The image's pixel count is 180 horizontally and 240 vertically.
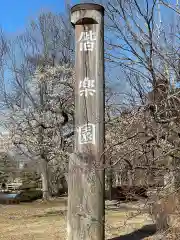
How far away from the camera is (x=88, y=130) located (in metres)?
6.42

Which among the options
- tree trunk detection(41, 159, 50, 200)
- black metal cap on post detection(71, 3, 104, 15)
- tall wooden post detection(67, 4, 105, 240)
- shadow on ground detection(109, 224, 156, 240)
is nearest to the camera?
tall wooden post detection(67, 4, 105, 240)

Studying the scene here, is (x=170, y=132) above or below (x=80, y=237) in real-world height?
above

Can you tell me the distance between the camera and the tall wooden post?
6.23 metres

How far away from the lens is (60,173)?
82.2ft

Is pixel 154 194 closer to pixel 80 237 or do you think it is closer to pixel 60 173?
pixel 80 237

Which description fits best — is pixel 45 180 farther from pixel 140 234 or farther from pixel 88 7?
pixel 88 7

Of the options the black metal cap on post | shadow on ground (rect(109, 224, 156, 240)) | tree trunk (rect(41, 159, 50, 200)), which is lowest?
shadow on ground (rect(109, 224, 156, 240))

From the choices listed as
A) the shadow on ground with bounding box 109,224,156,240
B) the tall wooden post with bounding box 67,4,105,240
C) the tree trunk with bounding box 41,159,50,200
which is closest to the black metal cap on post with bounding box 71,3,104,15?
the tall wooden post with bounding box 67,4,105,240

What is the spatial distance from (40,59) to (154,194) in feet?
59.4

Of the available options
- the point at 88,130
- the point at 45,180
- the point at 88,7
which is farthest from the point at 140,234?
the point at 45,180

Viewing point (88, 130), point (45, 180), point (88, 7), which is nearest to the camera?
point (88, 130)

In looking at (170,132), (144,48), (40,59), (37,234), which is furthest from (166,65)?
(40,59)

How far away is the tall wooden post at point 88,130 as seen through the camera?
6.23 m

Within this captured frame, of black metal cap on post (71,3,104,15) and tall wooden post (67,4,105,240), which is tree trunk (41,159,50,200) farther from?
black metal cap on post (71,3,104,15)
